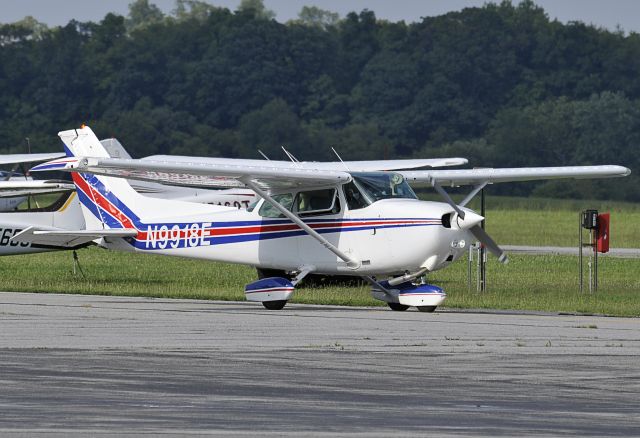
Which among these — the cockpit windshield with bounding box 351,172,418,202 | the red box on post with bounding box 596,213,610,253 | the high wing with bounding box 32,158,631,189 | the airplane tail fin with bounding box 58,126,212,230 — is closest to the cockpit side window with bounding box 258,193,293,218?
the high wing with bounding box 32,158,631,189

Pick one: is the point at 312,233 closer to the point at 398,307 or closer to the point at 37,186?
the point at 398,307

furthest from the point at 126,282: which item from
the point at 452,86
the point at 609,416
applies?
the point at 452,86

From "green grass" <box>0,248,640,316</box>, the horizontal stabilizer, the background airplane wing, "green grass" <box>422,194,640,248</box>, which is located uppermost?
the background airplane wing

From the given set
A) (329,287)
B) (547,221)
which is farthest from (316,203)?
(547,221)

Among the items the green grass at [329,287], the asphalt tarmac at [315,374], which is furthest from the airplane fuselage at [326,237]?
the green grass at [329,287]

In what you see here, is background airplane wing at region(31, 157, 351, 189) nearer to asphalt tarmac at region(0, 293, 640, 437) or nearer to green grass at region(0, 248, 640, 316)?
asphalt tarmac at region(0, 293, 640, 437)

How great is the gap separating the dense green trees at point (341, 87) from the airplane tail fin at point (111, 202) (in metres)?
62.8

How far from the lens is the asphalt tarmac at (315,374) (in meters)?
10.1

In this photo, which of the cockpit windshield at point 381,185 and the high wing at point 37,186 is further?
the high wing at point 37,186

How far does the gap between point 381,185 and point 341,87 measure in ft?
308

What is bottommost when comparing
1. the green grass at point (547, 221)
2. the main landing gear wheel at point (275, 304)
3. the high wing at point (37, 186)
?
the green grass at point (547, 221)

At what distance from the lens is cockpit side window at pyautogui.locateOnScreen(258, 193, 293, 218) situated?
69.7 feet

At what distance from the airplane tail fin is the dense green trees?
62.8 m

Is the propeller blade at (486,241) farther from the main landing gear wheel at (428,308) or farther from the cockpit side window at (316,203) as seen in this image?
the cockpit side window at (316,203)
